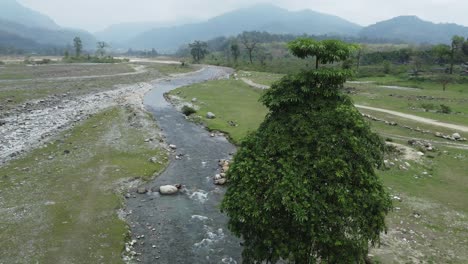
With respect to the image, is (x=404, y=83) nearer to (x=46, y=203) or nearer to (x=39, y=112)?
(x=39, y=112)

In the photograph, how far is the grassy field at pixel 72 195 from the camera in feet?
73.0

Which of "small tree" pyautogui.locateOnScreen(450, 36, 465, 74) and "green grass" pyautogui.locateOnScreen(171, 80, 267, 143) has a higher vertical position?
"small tree" pyautogui.locateOnScreen(450, 36, 465, 74)

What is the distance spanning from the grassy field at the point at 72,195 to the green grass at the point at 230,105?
36.1ft

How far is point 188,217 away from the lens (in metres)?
27.0

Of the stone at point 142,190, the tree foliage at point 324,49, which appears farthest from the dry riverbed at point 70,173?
the tree foliage at point 324,49

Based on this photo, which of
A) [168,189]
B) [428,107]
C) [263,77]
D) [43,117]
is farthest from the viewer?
[263,77]

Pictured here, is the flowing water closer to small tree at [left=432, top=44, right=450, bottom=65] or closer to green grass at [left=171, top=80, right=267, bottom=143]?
green grass at [left=171, top=80, right=267, bottom=143]

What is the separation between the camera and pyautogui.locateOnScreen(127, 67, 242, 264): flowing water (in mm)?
22453

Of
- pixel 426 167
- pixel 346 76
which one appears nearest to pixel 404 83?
pixel 426 167

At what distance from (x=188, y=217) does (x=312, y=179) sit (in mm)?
14374

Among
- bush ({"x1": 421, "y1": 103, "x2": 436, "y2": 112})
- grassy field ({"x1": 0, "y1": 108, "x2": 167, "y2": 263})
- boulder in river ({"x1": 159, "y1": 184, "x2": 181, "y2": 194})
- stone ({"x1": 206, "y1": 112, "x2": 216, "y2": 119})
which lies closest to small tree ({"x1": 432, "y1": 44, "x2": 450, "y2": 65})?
bush ({"x1": 421, "y1": 103, "x2": 436, "y2": 112})

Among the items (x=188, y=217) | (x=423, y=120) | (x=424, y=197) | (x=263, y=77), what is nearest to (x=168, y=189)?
(x=188, y=217)

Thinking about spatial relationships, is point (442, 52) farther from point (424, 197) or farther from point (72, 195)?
point (72, 195)

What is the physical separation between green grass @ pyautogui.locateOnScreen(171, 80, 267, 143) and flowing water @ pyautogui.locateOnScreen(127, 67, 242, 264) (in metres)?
5.78
